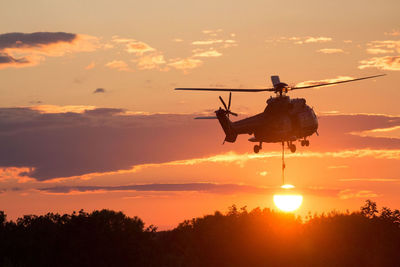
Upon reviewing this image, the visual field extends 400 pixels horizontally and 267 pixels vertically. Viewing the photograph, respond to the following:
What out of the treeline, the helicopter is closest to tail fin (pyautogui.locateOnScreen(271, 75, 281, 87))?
the helicopter

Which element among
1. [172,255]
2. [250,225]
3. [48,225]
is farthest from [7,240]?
[250,225]

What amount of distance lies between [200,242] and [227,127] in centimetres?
6579

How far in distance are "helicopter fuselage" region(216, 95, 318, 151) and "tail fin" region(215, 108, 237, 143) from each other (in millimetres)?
3385

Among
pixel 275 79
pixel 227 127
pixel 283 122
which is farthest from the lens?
pixel 227 127

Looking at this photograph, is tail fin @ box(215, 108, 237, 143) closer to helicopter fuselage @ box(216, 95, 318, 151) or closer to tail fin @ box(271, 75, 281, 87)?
helicopter fuselage @ box(216, 95, 318, 151)

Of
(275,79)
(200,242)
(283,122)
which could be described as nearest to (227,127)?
(275,79)

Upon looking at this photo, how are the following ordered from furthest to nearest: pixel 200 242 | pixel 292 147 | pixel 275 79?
1. pixel 200 242
2. pixel 275 79
3. pixel 292 147

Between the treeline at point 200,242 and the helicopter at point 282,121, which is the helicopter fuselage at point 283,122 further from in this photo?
the treeline at point 200,242

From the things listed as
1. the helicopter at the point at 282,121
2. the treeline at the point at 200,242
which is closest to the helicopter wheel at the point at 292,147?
the helicopter at the point at 282,121

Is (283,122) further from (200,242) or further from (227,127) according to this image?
(200,242)

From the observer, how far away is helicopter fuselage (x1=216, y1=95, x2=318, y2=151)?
379ft

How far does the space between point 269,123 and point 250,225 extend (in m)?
79.1

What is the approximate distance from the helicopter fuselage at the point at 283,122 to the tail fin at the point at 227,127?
338 centimetres

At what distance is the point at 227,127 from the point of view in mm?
122500
